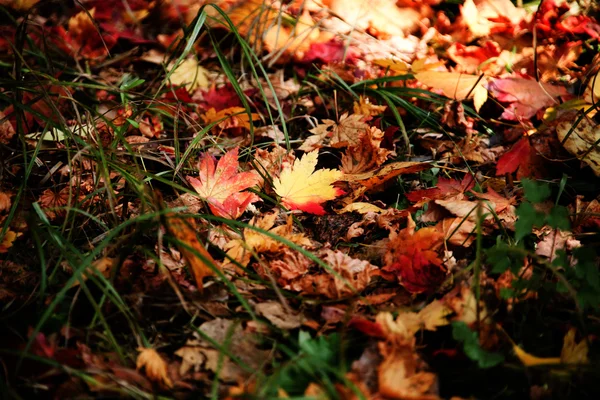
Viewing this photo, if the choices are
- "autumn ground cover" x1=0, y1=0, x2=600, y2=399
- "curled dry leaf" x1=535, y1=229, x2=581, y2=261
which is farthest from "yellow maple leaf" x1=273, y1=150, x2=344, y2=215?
"curled dry leaf" x1=535, y1=229, x2=581, y2=261

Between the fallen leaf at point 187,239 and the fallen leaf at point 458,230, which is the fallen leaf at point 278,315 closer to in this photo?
the fallen leaf at point 187,239

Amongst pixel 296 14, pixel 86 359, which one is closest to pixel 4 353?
pixel 86 359

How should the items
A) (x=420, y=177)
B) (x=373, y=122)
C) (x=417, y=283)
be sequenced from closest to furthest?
(x=417, y=283) → (x=420, y=177) → (x=373, y=122)

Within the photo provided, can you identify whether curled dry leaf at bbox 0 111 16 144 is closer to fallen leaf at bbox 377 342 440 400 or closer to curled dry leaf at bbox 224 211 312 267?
curled dry leaf at bbox 224 211 312 267

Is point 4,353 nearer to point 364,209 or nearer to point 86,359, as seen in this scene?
point 86,359

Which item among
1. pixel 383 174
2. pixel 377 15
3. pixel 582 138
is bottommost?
pixel 383 174

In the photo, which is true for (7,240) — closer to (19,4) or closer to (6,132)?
(6,132)

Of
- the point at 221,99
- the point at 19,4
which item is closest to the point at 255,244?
the point at 221,99
